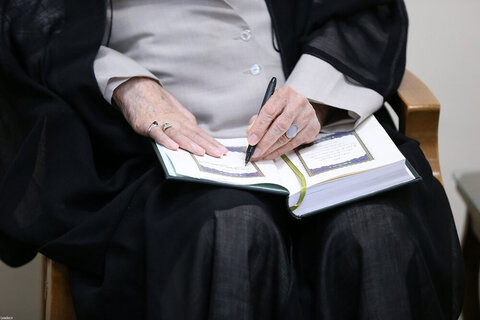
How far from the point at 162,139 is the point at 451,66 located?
1387 mm

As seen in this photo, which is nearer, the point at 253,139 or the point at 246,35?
the point at 253,139

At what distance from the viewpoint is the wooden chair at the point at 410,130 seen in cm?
112

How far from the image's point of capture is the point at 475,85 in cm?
216

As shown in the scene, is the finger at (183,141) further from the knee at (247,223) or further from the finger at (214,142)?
the knee at (247,223)

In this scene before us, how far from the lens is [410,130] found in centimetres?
125

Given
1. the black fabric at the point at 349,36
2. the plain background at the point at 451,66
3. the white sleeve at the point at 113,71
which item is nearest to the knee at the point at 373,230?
the black fabric at the point at 349,36

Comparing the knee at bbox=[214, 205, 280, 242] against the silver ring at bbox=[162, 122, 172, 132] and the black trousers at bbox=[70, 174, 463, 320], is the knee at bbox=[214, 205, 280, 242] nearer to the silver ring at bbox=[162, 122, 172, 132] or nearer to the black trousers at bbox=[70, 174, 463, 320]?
the black trousers at bbox=[70, 174, 463, 320]

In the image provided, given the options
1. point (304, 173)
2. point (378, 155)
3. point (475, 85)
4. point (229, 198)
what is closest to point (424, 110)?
point (378, 155)

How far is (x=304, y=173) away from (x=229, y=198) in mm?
131

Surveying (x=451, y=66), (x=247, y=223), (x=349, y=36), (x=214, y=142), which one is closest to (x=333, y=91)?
(x=349, y=36)

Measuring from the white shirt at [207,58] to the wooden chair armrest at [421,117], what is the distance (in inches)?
2.3

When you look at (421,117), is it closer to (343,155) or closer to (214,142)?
(343,155)

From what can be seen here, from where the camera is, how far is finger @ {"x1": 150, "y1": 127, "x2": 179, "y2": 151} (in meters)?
1.05

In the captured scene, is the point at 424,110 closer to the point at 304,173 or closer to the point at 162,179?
the point at 304,173
